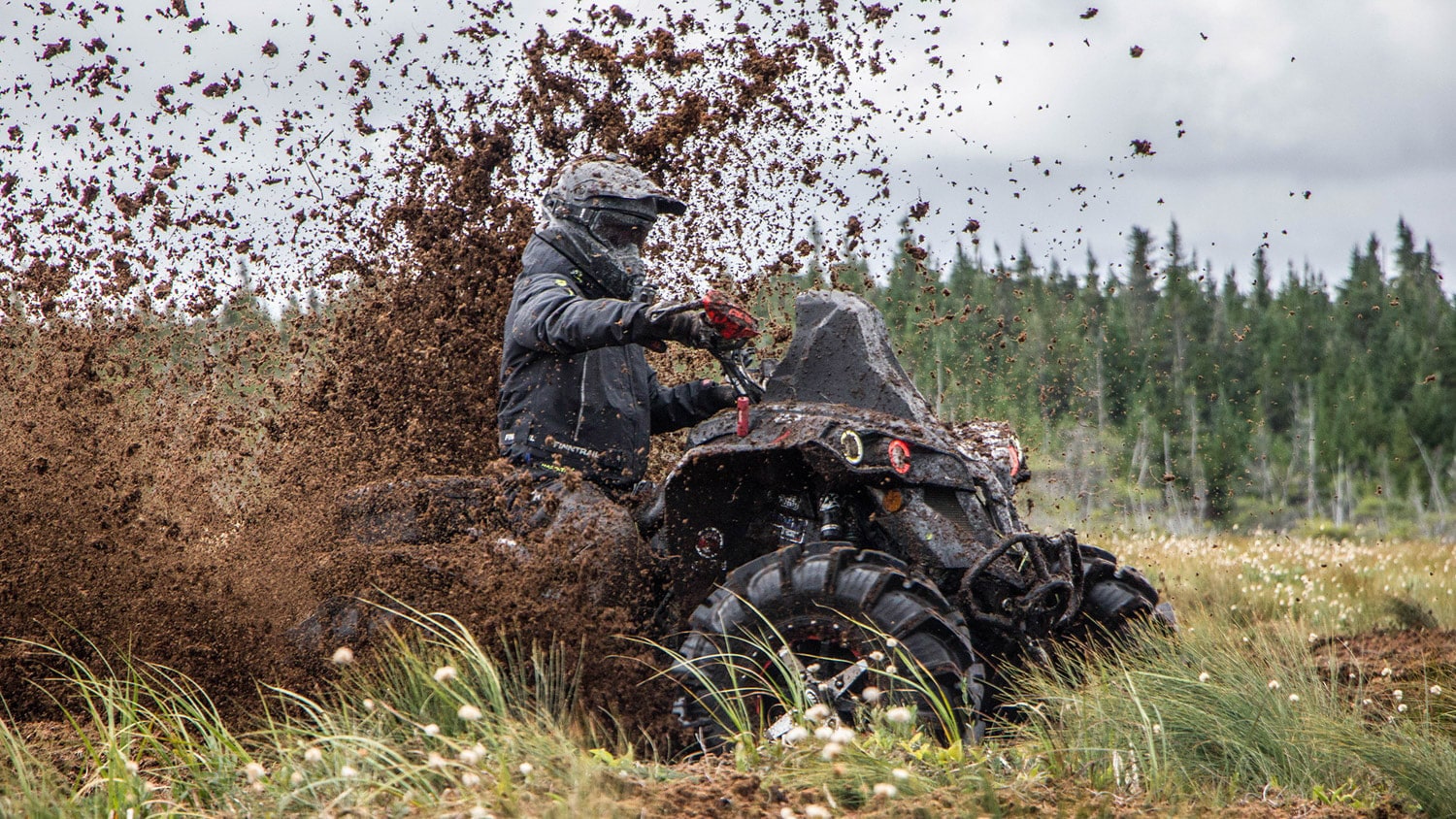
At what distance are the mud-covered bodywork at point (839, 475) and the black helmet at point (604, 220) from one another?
0.97 m

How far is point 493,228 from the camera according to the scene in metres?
7.11

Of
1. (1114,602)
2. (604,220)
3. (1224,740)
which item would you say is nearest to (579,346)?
(604,220)

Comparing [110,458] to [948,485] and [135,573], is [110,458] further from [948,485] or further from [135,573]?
[948,485]

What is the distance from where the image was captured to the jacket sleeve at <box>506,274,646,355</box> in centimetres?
514

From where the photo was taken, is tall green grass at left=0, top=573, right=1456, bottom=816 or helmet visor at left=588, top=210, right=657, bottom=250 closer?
tall green grass at left=0, top=573, right=1456, bottom=816

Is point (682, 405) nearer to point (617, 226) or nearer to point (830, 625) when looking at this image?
point (617, 226)

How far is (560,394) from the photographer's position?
227 inches

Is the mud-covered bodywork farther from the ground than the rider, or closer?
closer

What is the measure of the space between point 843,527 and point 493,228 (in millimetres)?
3056

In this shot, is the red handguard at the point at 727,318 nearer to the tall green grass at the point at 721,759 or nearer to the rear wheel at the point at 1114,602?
the tall green grass at the point at 721,759

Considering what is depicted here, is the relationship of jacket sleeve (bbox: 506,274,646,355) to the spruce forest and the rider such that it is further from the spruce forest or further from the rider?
the spruce forest

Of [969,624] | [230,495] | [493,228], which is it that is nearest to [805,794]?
[969,624]

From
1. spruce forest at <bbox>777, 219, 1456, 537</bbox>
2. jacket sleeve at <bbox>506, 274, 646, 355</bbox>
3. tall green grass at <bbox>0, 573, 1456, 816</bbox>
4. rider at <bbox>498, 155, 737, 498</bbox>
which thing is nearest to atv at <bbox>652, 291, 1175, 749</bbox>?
tall green grass at <bbox>0, 573, 1456, 816</bbox>

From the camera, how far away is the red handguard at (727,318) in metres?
4.77
